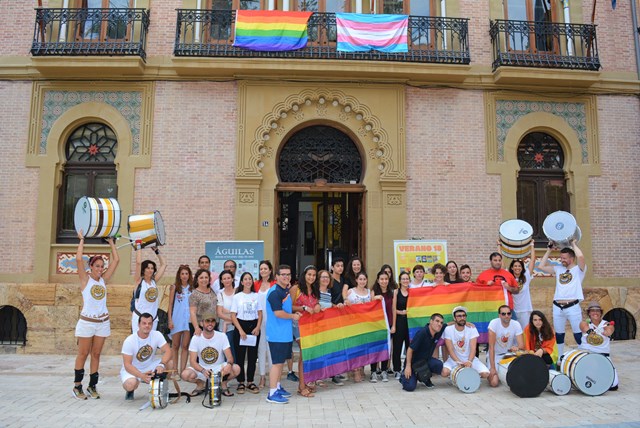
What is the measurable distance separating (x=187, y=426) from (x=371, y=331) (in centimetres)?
346

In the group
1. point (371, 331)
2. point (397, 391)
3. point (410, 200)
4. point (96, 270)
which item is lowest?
point (397, 391)

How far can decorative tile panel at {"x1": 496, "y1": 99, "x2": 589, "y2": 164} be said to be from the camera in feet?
42.0

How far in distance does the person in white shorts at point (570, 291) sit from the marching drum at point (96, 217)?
24.5ft

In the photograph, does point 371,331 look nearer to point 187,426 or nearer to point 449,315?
point 449,315

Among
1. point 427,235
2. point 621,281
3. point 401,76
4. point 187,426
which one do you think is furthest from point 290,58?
point 621,281

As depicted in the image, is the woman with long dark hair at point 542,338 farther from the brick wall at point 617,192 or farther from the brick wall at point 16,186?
the brick wall at point 16,186

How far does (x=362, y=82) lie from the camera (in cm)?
1259

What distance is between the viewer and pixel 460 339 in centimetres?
802

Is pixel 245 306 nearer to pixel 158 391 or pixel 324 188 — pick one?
pixel 158 391

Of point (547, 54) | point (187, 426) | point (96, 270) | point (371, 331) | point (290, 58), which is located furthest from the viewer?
point (547, 54)

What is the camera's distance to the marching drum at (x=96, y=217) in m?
7.75

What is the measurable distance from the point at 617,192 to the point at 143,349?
11.7 meters

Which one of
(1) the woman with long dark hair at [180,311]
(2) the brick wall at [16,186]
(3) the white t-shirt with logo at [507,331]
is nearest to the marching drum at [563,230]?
(3) the white t-shirt with logo at [507,331]

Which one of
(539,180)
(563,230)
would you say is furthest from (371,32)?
(563,230)
